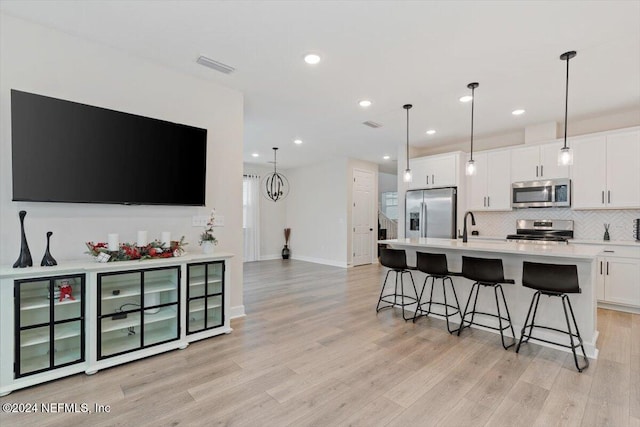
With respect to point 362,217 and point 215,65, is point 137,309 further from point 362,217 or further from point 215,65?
point 362,217

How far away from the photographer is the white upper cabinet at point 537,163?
478 centimetres

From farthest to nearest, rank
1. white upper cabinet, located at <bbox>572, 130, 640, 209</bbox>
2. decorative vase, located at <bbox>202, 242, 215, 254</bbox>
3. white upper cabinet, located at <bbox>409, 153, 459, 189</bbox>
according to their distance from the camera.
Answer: white upper cabinet, located at <bbox>409, 153, 459, 189</bbox>
white upper cabinet, located at <bbox>572, 130, 640, 209</bbox>
decorative vase, located at <bbox>202, 242, 215, 254</bbox>

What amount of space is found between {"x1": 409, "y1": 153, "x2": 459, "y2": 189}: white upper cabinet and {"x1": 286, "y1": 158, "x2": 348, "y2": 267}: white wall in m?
1.91

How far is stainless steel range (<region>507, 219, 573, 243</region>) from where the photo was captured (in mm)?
4859

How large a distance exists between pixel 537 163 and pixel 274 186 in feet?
20.9

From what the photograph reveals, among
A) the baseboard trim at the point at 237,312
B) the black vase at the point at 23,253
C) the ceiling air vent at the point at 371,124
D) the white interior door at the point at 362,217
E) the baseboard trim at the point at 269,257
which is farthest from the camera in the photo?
the baseboard trim at the point at 269,257

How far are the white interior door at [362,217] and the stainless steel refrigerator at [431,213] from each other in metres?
1.84

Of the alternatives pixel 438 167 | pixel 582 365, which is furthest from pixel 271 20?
pixel 438 167

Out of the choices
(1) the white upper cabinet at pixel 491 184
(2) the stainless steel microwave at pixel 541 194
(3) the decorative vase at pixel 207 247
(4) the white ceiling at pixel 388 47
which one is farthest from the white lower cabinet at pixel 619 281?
(3) the decorative vase at pixel 207 247

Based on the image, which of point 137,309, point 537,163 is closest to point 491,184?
point 537,163

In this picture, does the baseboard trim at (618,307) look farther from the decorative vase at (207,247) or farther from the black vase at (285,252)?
the black vase at (285,252)

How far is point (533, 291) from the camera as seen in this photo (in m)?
3.22

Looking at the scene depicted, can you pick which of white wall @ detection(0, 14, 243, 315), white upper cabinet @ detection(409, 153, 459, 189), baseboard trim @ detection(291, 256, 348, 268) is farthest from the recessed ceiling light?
baseboard trim @ detection(291, 256, 348, 268)

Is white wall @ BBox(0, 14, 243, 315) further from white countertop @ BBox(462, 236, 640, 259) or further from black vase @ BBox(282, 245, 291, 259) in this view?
black vase @ BBox(282, 245, 291, 259)
